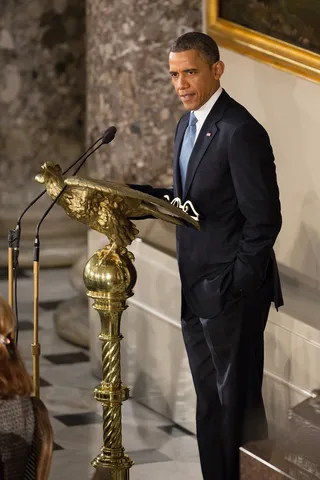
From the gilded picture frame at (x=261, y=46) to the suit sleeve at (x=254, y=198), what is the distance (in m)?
1.40

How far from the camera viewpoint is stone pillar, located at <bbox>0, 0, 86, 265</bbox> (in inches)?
418

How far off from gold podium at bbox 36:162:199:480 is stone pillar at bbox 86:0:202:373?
93.5 inches

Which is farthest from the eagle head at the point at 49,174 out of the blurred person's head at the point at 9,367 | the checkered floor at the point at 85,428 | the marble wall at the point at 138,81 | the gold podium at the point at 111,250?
the marble wall at the point at 138,81

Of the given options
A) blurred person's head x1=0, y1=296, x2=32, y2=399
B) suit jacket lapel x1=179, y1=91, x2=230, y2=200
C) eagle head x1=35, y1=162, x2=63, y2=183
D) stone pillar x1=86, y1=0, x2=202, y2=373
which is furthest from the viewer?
stone pillar x1=86, y1=0, x2=202, y2=373

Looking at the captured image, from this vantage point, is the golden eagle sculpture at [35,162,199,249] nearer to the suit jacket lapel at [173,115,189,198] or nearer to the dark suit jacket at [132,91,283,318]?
the dark suit jacket at [132,91,283,318]

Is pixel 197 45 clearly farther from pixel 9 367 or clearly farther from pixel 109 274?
pixel 9 367

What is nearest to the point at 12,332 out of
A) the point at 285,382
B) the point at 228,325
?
the point at 228,325

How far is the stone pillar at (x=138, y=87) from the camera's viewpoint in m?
Result: 7.19

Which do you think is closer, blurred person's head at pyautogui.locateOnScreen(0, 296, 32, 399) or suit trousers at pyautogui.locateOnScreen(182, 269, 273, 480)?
blurred person's head at pyautogui.locateOnScreen(0, 296, 32, 399)

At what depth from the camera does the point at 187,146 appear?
16.0 ft

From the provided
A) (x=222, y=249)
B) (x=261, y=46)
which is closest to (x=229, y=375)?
(x=222, y=249)

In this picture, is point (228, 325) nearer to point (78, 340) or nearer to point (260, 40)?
point (260, 40)

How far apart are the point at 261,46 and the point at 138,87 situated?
4.10 feet

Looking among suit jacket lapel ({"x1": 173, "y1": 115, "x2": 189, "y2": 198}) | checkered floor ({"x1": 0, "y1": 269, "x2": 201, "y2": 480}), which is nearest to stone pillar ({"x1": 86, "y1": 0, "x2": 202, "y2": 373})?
checkered floor ({"x1": 0, "y1": 269, "x2": 201, "y2": 480})
